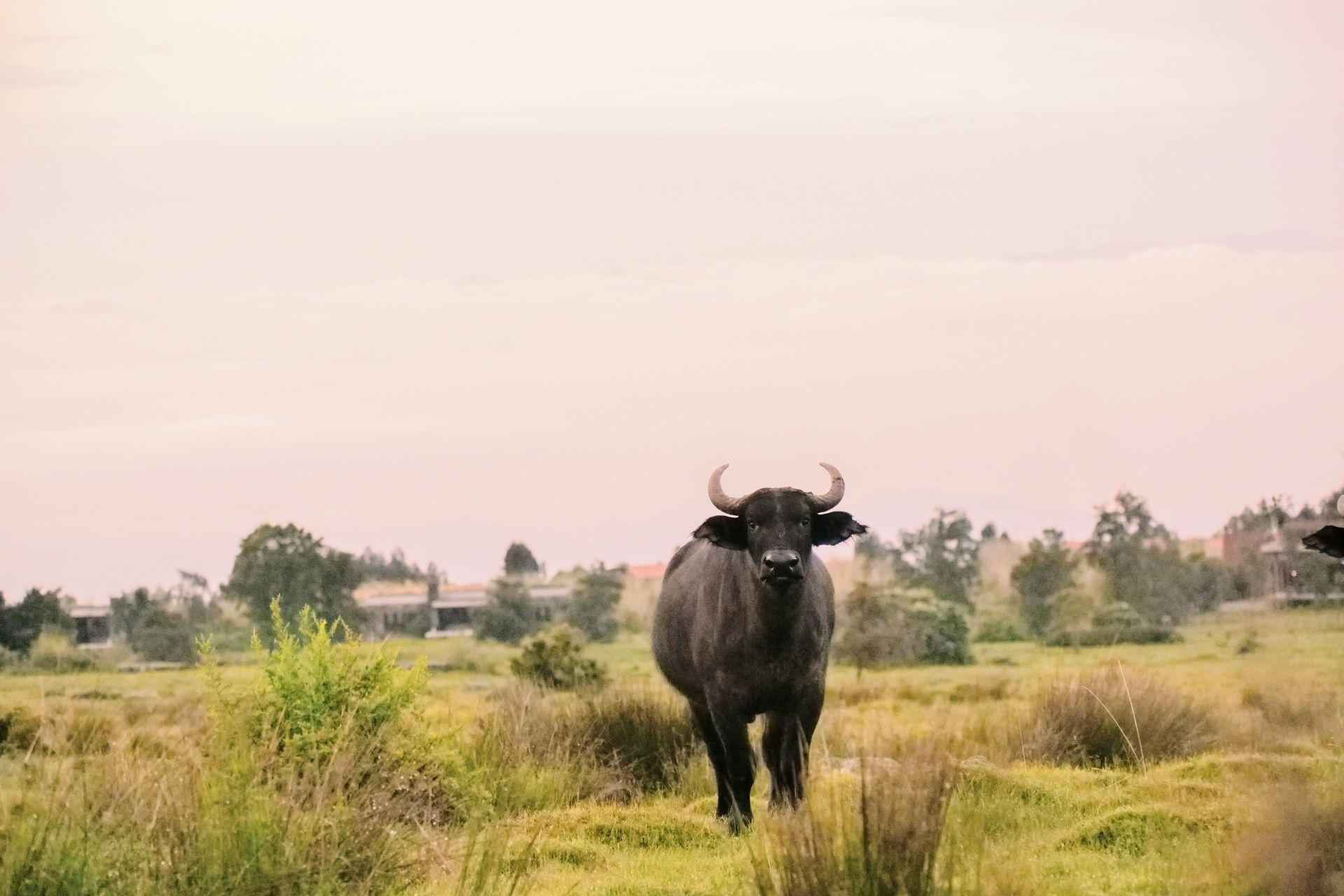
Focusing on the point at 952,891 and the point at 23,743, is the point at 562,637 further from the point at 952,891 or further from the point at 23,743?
the point at 952,891

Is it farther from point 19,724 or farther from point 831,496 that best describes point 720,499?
point 19,724

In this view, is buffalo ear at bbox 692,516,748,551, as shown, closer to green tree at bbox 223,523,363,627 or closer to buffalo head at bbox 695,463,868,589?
buffalo head at bbox 695,463,868,589

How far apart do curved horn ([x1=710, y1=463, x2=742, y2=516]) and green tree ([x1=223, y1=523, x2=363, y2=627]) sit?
4586 cm

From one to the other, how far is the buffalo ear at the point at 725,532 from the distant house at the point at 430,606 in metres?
50.0

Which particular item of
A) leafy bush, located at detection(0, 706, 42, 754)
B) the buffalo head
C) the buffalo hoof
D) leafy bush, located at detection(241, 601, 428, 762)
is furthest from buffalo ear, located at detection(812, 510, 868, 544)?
leafy bush, located at detection(0, 706, 42, 754)

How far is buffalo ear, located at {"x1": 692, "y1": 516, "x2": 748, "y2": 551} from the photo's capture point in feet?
37.9

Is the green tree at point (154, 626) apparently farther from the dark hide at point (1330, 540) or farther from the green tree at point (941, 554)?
the dark hide at point (1330, 540)

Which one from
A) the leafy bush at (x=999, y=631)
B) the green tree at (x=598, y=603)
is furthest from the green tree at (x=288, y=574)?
the leafy bush at (x=999, y=631)

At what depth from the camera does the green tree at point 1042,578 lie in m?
52.7

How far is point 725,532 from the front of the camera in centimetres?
1166

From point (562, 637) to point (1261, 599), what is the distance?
27244 mm

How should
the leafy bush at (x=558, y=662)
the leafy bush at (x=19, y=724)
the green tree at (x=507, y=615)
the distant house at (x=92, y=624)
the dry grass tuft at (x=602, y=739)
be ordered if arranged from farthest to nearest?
the green tree at (x=507, y=615), the distant house at (x=92, y=624), the leafy bush at (x=558, y=662), the leafy bush at (x=19, y=724), the dry grass tuft at (x=602, y=739)

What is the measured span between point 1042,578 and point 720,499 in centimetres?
4578

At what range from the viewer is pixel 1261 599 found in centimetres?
4769
